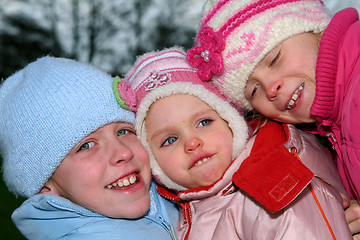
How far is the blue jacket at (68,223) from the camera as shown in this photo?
2125 mm

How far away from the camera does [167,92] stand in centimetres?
235

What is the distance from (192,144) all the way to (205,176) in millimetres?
199

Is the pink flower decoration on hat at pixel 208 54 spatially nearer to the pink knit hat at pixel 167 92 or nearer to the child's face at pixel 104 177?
the pink knit hat at pixel 167 92

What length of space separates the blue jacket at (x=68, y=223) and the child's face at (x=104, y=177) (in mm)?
58

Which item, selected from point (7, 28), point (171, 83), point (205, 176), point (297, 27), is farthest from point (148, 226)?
point (7, 28)

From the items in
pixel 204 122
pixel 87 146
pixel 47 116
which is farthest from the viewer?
pixel 204 122

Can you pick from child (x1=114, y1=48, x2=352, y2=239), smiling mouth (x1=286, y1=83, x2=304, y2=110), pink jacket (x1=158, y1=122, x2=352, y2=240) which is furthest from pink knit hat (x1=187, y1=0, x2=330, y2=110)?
pink jacket (x1=158, y1=122, x2=352, y2=240)

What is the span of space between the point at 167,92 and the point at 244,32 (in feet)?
1.83

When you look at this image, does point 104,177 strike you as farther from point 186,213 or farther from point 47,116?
point 186,213

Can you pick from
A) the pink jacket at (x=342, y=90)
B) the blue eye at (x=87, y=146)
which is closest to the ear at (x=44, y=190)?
the blue eye at (x=87, y=146)

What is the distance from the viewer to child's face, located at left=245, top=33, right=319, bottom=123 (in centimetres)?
223

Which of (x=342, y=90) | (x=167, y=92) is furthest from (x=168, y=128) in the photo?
(x=342, y=90)

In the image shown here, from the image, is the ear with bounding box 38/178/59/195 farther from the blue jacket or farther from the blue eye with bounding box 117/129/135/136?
the blue eye with bounding box 117/129/135/136

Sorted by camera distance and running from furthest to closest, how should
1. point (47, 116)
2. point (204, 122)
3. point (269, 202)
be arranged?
point (204, 122), point (47, 116), point (269, 202)
